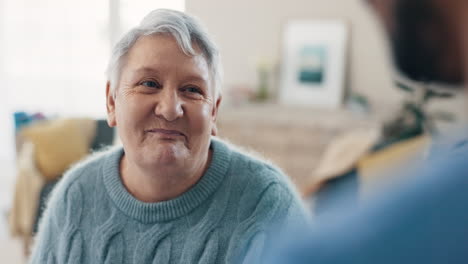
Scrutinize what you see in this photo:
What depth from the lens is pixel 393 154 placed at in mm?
2287

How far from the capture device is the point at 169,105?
1.09m

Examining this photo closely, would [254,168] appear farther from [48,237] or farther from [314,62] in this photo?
[314,62]

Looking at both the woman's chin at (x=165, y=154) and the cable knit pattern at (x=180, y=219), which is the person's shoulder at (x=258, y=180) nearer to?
the cable knit pattern at (x=180, y=219)

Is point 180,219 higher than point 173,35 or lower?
lower

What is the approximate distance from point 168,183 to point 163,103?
8.0 inches

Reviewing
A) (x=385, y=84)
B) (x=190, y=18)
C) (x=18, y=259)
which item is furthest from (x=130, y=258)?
(x=385, y=84)

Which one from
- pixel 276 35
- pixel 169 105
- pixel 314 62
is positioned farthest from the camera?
pixel 276 35

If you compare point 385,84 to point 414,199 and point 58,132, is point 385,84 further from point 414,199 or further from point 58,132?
point 414,199

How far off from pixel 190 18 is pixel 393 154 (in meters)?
1.45

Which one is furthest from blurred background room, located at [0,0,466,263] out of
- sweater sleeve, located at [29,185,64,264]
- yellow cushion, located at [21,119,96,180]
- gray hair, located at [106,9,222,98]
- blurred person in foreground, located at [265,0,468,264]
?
blurred person in foreground, located at [265,0,468,264]

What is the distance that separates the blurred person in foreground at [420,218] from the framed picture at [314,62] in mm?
4247

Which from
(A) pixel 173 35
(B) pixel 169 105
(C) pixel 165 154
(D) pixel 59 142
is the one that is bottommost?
(D) pixel 59 142

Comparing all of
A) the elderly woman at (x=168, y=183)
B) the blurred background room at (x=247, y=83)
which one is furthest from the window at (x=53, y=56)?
the elderly woman at (x=168, y=183)

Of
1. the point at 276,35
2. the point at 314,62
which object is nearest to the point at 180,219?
the point at 314,62
